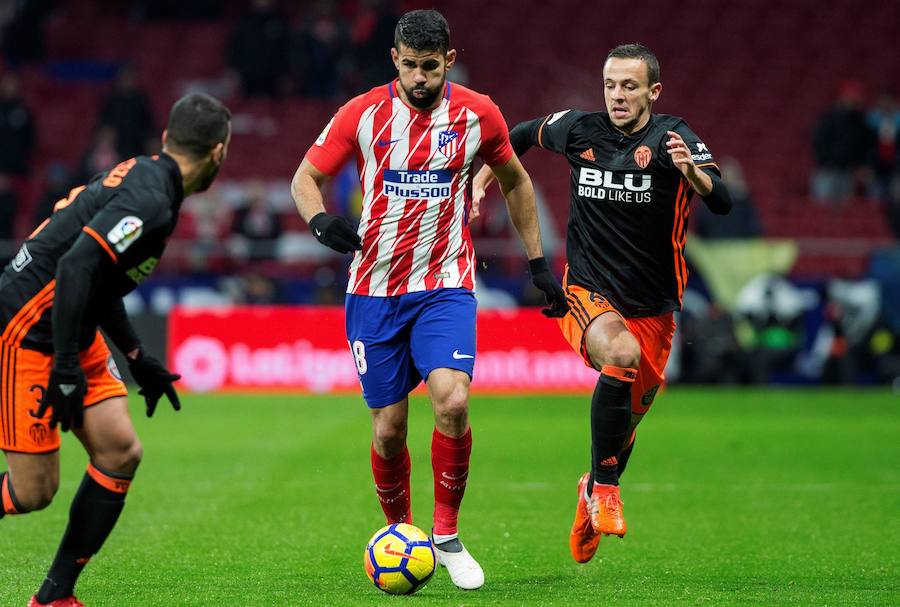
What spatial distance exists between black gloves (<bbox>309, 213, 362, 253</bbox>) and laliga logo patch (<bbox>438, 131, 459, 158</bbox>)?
0.61 meters

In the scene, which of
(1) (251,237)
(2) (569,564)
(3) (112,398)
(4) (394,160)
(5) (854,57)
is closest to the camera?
(3) (112,398)

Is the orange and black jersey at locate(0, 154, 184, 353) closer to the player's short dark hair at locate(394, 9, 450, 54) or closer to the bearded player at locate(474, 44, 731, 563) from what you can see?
the player's short dark hair at locate(394, 9, 450, 54)

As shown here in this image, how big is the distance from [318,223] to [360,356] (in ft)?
2.35

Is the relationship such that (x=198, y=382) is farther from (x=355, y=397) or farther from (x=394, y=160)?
(x=394, y=160)

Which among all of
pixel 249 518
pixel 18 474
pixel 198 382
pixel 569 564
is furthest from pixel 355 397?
pixel 18 474

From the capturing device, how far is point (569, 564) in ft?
23.6

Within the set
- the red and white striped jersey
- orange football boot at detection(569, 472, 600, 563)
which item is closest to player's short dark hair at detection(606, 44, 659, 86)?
the red and white striped jersey

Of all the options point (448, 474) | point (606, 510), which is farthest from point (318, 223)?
point (606, 510)

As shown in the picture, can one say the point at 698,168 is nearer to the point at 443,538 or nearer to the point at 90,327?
the point at 443,538

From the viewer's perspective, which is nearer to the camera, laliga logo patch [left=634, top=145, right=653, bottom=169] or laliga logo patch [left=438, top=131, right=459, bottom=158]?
laliga logo patch [left=438, top=131, right=459, bottom=158]

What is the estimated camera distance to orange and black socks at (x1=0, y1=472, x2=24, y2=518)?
223 inches

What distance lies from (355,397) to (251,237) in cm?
282

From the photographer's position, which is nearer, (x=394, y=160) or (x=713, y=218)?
(x=394, y=160)

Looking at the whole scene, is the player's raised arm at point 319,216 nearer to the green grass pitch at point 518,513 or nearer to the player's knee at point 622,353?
the player's knee at point 622,353
